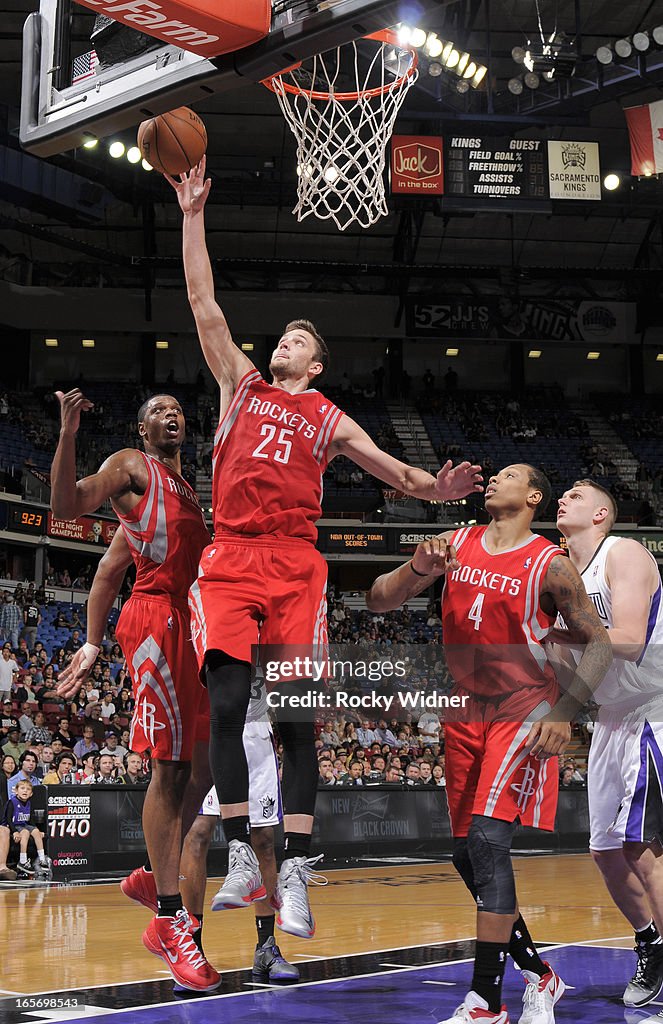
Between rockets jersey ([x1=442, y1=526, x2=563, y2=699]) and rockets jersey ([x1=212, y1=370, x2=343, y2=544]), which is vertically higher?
rockets jersey ([x1=212, y1=370, x2=343, y2=544])

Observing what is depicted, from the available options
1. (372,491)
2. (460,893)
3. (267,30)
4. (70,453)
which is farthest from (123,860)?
(372,491)

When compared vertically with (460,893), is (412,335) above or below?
above

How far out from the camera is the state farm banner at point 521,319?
29.0 meters

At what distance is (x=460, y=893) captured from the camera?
1020 centimetres

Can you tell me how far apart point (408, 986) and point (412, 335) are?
1023 inches

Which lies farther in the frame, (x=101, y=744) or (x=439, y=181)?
(x=439, y=181)

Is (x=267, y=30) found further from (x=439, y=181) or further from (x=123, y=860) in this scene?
(x=439, y=181)

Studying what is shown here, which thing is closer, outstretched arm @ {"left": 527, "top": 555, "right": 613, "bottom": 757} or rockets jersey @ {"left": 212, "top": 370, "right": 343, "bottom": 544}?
outstretched arm @ {"left": 527, "top": 555, "right": 613, "bottom": 757}

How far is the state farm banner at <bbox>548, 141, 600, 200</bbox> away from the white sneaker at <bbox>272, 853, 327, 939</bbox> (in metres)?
14.9

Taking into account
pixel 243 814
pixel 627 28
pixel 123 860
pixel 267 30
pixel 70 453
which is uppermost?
pixel 627 28

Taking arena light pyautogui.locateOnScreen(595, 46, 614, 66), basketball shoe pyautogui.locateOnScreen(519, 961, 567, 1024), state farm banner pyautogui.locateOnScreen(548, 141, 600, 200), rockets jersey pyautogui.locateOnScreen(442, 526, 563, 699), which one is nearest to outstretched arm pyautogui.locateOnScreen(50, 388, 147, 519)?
rockets jersey pyautogui.locateOnScreen(442, 526, 563, 699)

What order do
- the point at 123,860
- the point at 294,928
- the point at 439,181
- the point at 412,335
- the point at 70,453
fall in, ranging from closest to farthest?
the point at 294,928, the point at 70,453, the point at 123,860, the point at 439,181, the point at 412,335

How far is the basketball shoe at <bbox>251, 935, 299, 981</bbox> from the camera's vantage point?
4891 millimetres

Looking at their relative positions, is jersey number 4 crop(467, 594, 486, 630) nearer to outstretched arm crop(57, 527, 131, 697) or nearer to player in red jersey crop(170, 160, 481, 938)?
player in red jersey crop(170, 160, 481, 938)
